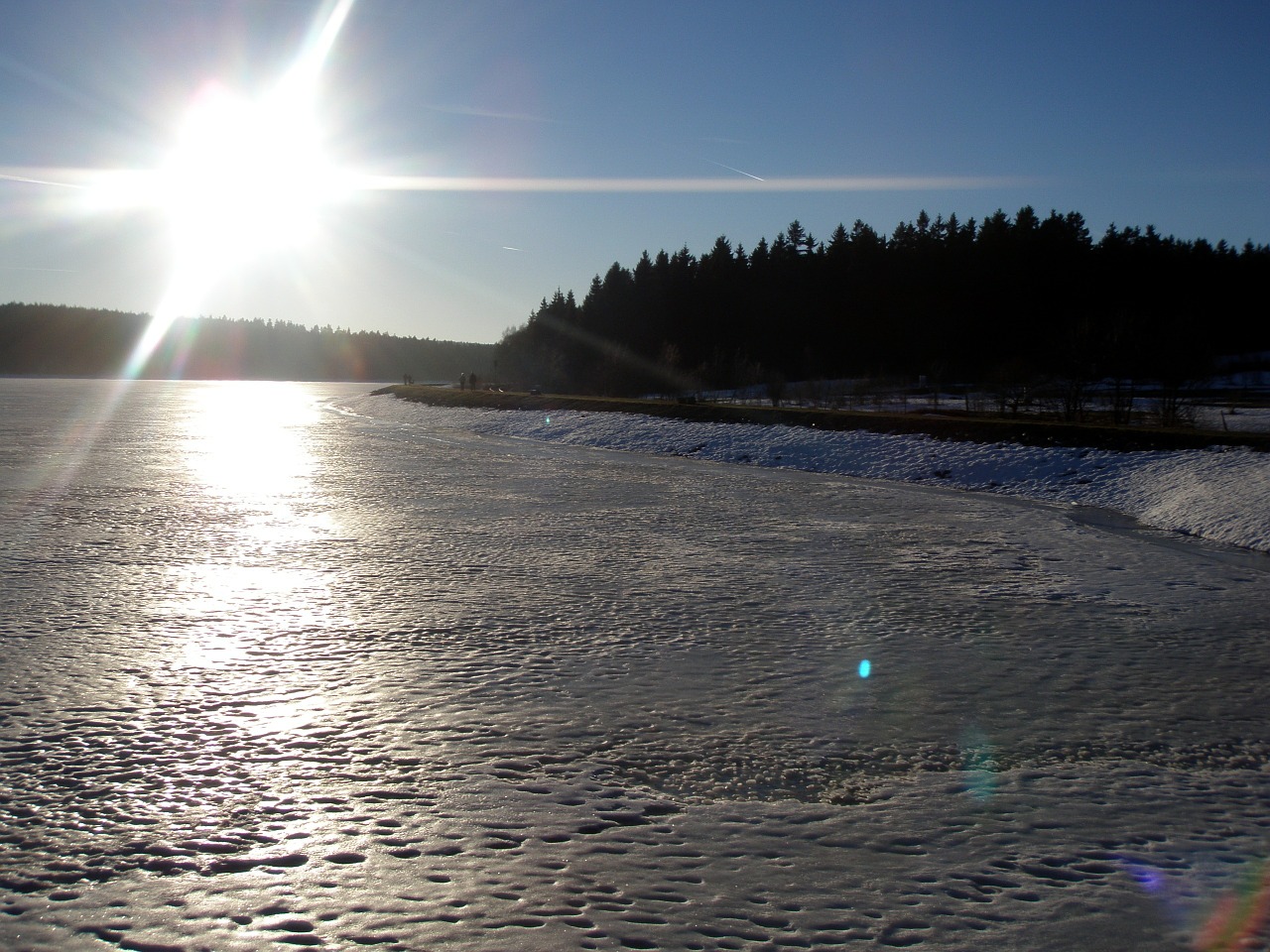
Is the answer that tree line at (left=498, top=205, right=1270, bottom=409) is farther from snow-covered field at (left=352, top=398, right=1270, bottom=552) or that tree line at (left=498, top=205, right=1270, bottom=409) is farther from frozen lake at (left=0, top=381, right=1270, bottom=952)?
frozen lake at (left=0, top=381, right=1270, bottom=952)

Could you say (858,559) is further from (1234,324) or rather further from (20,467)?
(1234,324)

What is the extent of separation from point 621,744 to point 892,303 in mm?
83177

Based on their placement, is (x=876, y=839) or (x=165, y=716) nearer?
(x=876, y=839)

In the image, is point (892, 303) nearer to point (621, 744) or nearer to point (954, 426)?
point (954, 426)

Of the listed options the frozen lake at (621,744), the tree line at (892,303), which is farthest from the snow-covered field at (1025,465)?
the tree line at (892,303)

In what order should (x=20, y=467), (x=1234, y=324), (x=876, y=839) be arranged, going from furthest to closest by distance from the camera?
(x=1234, y=324) < (x=20, y=467) < (x=876, y=839)

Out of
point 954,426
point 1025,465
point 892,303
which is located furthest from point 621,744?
point 892,303

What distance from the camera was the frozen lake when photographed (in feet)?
12.9

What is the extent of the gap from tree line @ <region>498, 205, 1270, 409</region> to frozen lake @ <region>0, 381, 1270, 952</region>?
59047 millimetres

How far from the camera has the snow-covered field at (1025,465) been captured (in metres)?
16.3

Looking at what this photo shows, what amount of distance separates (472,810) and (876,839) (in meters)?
1.90

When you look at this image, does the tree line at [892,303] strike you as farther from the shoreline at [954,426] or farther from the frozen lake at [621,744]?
the frozen lake at [621,744]

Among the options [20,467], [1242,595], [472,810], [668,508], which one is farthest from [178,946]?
[20,467]

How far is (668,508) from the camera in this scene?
16.5 meters
